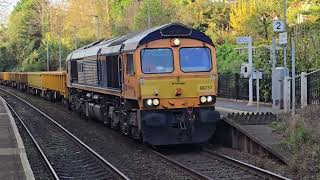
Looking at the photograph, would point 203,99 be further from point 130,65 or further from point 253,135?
point 130,65

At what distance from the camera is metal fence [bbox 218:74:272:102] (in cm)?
2239

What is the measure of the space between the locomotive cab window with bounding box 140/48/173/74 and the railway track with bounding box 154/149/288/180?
2124mm

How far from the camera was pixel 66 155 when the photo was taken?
14.9 metres

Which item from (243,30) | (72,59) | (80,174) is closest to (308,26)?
(243,30)

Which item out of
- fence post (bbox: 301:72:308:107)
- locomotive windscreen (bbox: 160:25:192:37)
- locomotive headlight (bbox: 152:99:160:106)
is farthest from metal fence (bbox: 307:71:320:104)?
locomotive headlight (bbox: 152:99:160:106)

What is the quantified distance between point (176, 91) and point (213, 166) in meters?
2.67

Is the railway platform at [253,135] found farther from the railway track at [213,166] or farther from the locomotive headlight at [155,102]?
the locomotive headlight at [155,102]

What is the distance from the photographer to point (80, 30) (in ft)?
239

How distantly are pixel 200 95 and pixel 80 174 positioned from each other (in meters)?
4.08

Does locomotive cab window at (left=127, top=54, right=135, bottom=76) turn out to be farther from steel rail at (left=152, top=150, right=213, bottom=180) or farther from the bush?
the bush

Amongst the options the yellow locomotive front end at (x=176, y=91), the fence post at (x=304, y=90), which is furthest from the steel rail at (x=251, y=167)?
the fence post at (x=304, y=90)

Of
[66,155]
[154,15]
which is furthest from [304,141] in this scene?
[154,15]

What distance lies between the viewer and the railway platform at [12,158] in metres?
10.7

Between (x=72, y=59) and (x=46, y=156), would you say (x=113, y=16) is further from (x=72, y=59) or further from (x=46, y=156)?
(x=46, y=156)
